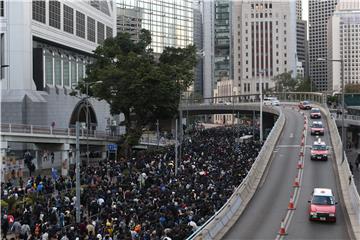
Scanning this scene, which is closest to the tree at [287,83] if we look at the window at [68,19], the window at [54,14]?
the window at [68,19]

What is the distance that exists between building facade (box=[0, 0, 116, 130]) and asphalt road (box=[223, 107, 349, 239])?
30.0 meters

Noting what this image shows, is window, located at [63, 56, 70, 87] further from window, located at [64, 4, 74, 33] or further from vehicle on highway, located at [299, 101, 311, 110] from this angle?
vehicle on highway, located at [299, 101, 311, 110]

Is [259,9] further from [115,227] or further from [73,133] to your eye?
[115,227]

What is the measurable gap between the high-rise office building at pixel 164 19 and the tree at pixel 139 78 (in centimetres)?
9250

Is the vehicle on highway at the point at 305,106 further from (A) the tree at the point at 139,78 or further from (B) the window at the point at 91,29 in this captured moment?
(B) the window at the point at 91,29

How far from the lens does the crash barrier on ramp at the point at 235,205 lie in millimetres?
23344

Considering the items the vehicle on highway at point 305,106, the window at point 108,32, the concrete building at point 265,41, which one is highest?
the concrete building at point 265,41

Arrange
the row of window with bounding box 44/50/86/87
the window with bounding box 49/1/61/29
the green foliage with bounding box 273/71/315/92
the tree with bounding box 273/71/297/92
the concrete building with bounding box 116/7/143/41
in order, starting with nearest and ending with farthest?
the window with bounding box 49/1/61/29, the row of window with bounding box 44/50/86/87, the green foliage with bounding box 273/71/315/92, the tree with bounding box 273/71/297/92, the concrete building with bounding box 116/7/143/41

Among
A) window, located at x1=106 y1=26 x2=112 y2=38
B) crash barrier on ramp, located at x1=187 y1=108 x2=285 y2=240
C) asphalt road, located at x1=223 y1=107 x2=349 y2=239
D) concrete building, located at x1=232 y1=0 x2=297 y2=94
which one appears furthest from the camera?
concrete building, located at x1=232 y1=0 x2=297 y2=94

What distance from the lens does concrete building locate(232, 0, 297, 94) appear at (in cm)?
18412

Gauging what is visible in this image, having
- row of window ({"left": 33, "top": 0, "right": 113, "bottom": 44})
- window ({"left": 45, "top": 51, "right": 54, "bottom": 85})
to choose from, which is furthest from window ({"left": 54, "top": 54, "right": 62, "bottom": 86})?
row of window ({"left": 33, "top": 0, "right": 113, "bottom": 44})

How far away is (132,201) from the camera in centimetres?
2602

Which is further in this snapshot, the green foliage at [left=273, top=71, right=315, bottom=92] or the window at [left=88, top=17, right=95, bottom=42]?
the green foliage at [left=273, top=71, right=315, bottom=92]

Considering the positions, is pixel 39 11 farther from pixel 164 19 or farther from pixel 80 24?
pixel 164 19
